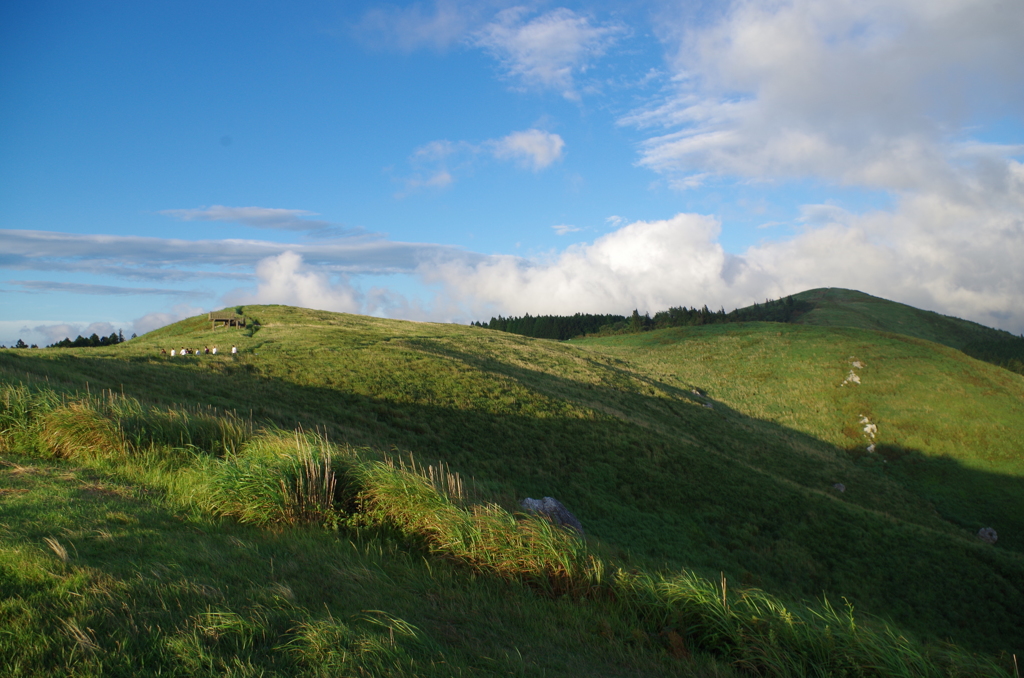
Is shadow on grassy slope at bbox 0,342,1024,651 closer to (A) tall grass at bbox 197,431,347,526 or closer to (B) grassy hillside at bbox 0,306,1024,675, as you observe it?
(B) grassy hillside at bbox 0,306,1024,675

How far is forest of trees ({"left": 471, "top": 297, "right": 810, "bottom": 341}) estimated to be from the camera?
134 m

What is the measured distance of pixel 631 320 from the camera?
13100 centimetres

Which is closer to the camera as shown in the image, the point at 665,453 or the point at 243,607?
the point at 243,607

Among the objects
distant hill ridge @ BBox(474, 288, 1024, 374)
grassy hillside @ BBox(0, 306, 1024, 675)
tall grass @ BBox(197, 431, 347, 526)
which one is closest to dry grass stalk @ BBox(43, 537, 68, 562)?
grassy hillside @ BBox(0, 306, 1024, 675)

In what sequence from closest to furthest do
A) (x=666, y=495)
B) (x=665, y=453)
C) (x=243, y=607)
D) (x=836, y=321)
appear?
(x=243, y=607), (x=666, y=495), (x=665, y=453), (x=836, y=321)

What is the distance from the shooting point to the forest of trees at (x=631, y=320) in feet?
438

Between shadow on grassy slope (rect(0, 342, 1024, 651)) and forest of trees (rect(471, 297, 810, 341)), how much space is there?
100857 mm

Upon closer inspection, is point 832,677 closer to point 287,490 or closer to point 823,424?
point 287,490

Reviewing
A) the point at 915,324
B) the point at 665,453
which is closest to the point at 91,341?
the point at 665,453

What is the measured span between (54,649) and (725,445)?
117 feet

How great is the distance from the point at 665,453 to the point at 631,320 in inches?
4240

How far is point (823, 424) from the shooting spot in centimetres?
5056

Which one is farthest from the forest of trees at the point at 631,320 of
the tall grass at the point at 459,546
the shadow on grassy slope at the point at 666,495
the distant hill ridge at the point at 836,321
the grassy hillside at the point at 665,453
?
the tall grass at the point at 459,546

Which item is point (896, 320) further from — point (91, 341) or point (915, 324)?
point (91, 341)
